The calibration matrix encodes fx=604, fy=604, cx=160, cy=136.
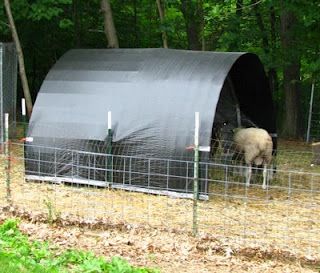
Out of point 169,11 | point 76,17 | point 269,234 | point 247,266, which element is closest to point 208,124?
point 269,234

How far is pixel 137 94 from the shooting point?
1021cm

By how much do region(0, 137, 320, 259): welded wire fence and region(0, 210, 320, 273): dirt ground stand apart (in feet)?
0.68

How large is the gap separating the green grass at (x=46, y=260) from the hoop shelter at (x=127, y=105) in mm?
3399

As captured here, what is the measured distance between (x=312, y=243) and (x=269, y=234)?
0.53 meters

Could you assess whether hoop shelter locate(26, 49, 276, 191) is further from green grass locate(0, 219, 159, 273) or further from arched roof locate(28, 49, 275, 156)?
green grass locate(0, 219, 159, 273)

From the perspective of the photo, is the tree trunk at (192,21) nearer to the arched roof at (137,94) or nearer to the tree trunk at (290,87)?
the tree trunk at (290,87)

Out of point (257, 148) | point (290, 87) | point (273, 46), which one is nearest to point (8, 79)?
point (257, 148)

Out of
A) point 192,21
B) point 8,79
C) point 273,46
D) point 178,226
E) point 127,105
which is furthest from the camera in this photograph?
point 192,21

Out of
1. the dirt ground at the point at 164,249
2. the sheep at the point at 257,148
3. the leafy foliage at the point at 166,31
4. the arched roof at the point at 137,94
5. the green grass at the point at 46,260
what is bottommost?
the dirt ground at the point at 164,249

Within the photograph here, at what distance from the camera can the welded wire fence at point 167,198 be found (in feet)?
24.6

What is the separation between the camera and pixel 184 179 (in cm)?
937

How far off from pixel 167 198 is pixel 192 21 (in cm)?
1352

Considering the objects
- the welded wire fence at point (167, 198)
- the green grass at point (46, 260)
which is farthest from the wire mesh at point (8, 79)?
the green grass at point (46, 260)

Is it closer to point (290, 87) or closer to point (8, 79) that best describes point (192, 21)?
point (290, 87)
